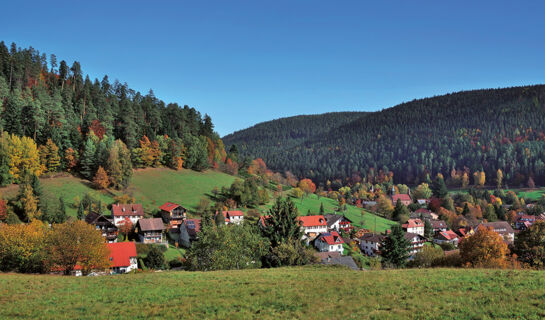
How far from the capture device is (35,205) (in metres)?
56.4

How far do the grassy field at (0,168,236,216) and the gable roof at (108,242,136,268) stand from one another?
19676 millimetres

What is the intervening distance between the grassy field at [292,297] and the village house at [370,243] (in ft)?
168

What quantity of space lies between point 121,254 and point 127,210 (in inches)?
892

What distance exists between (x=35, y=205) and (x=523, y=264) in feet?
237

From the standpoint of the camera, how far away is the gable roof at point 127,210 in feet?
217

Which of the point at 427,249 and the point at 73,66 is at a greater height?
the point at 73,66

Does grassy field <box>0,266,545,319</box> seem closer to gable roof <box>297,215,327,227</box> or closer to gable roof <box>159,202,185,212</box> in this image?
gable roof <box>159,202,185,212</box>

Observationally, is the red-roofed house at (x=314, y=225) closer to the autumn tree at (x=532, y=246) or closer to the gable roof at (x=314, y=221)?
the gable roof at (x=314, y=221)

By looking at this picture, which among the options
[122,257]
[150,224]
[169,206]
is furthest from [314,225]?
[122,257]

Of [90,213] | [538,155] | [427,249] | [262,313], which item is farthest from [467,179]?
[262,313]

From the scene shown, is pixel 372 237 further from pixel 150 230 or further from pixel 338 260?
pixel 150 230

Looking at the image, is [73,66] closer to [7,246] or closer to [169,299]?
[7,246]

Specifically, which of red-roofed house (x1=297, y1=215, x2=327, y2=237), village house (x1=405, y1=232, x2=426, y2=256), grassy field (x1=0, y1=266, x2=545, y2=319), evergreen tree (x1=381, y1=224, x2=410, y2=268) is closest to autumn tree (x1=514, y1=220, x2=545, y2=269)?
evergreen tree (x1=381, y1=224, x2=410, y2=268)

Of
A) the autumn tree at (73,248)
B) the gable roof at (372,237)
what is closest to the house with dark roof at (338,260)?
the gable roof at (372,237)
